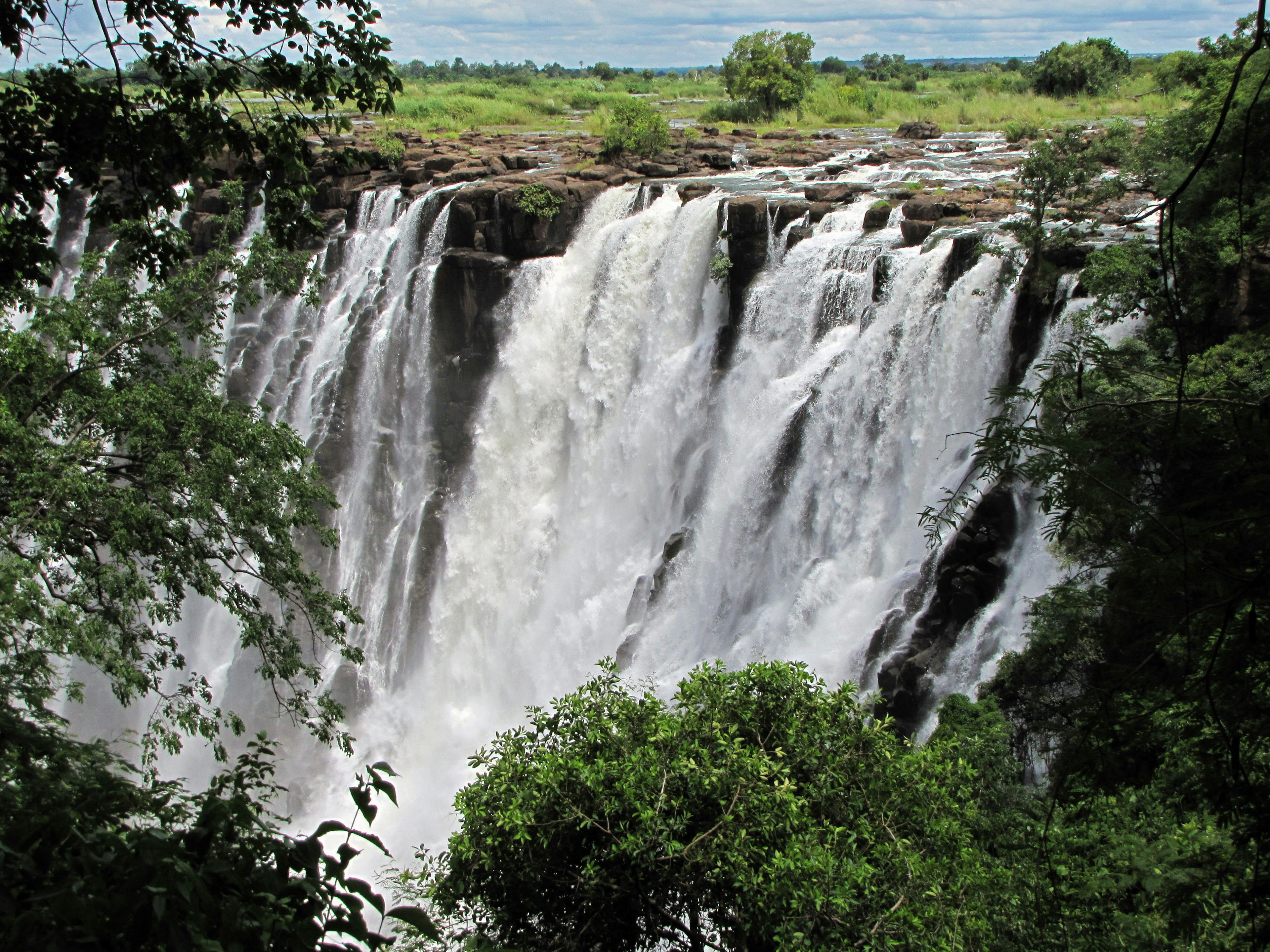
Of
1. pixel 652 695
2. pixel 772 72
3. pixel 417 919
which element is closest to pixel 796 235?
pixel 652 695

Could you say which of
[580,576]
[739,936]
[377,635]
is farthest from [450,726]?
[739,936]

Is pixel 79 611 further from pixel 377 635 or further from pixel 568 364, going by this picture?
pixel 568 364

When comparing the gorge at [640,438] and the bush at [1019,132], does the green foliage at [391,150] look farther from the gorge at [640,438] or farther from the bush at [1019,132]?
the bush at [1019,132]

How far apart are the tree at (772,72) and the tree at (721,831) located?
103 ft

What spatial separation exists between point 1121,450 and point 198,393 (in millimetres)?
8134

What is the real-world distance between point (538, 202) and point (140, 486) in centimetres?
1191

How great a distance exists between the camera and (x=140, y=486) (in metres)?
8.34

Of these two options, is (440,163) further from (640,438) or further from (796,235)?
(796,235)

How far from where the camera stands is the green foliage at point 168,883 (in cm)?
236

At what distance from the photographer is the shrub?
1856 centimetres

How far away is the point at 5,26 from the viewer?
16.1 feet

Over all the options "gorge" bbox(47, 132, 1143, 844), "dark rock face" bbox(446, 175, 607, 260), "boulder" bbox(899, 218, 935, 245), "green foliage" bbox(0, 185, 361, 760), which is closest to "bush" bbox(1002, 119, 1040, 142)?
"gorge" bbox(47, 132, 1143, 844)

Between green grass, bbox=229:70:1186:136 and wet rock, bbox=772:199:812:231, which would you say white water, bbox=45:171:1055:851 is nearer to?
wet rock, bbox=772:199:812:231

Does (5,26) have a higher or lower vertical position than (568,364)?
lower
